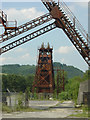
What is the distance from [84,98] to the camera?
2252 centimetres

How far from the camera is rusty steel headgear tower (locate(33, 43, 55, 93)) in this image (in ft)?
192

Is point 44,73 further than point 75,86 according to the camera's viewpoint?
Yes

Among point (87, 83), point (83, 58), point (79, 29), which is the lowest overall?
point (87, 83)

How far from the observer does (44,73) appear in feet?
193

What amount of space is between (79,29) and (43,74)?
36.2m

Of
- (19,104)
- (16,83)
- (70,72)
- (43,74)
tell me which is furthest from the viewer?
(70,72)

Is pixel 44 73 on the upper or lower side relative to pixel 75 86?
upper

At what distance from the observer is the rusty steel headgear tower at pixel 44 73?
192 ft

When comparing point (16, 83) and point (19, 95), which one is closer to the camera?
point (19, 95)

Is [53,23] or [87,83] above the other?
[53,23]

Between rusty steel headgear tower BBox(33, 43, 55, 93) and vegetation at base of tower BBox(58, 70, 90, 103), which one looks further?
rusty steel headgear tower BBox(33, 43, 55, 93)

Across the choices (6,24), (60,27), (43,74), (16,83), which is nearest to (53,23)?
(60,27)

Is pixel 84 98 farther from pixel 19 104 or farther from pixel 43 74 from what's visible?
pixel 43 74

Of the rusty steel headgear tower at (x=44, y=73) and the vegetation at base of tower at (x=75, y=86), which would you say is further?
the rusty steel headgear tower at (x=44, y=73)
